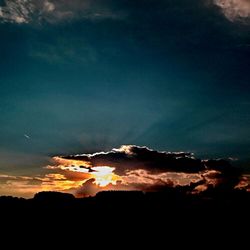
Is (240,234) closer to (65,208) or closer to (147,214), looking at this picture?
(147,214)

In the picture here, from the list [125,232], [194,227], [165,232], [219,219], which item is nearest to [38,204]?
[125,232]

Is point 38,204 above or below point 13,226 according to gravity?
above

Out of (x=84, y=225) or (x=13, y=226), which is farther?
(x=84, y=225)

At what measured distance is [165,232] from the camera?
17150 cm

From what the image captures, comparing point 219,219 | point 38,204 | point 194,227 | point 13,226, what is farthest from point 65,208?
point 219,219

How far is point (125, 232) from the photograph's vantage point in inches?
6540

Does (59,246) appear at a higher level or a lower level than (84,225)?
lower

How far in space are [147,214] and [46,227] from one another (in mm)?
58780

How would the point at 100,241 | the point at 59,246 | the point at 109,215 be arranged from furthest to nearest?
1. the point at 109,215
2. the point at 100,241
3. the point at 59,246

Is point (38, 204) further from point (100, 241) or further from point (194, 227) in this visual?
point (194, 227)

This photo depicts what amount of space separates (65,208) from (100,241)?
52794 mm

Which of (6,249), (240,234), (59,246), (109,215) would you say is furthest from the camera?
(109,215)

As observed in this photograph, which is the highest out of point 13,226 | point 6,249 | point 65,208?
point 65,208

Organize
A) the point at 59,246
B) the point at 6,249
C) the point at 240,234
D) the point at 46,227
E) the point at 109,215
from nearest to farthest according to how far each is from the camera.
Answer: the point at 6,249
the point at 59,246
the point at 46,227
the point at 240,234
the point at 109,215
